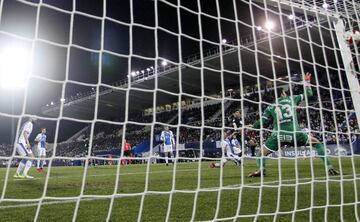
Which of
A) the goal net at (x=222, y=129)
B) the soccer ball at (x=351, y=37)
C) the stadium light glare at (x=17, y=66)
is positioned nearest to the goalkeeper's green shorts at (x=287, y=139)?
the goal net at (x=222, y=129)

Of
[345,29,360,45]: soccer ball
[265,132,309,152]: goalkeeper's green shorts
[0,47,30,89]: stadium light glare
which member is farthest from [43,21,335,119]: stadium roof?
[265,132,309,152]: goalkeeper's green shorts

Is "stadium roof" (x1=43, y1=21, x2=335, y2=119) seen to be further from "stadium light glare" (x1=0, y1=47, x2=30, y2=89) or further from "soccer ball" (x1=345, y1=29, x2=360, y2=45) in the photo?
"stadium light glare" (x1=0, y1=47, x2=30, y2=89)

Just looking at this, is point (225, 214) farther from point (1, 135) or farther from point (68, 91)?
point (1, 135)

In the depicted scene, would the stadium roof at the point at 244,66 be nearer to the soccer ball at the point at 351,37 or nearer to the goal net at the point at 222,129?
the goal net at the point at 222,129

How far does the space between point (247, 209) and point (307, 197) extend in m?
1.01

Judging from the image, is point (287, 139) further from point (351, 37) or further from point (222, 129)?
point (222, 129)

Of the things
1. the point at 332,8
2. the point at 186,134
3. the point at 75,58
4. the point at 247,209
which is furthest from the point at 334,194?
the point at 75,58

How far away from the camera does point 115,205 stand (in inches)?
158

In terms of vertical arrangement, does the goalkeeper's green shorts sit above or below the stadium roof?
below

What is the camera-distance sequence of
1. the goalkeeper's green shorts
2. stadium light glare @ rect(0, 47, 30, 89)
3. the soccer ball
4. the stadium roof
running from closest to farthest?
stadium light glare @ rect(0, 47, 30, 89) < the stadium roof < the soccer ball < the goalkeeper's green shorts

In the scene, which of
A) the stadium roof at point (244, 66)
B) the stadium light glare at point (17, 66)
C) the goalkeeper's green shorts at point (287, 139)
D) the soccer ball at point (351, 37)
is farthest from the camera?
the goalkeeper's green shorts at point (287, 139)

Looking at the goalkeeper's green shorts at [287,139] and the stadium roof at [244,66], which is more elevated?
the stadium roof at [244,66]

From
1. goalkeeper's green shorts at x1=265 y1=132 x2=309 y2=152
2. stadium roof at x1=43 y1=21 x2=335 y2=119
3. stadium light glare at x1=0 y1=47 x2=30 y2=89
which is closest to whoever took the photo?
stadium light glare at x1=0 y1=47 x2=30 y2=89

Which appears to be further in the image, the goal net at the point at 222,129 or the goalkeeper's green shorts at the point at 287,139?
the goalkeeper's green shorts at the point at 287,139
